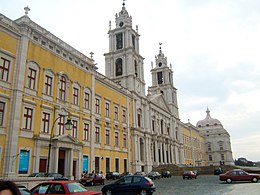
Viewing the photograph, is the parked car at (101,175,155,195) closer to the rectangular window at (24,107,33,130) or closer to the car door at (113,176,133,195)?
the car door at (113,176,133,195)

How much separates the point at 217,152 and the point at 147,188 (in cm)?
10504

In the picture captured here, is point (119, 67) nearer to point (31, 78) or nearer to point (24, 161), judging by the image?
point (31, 78)

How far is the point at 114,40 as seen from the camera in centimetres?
5594

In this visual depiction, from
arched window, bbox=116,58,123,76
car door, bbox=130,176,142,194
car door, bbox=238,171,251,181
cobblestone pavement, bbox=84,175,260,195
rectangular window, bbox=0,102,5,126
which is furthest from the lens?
arched window, bbox=116,58,123,76

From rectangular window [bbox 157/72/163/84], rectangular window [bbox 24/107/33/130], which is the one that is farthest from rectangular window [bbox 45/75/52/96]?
rectangular window [bbox 157/72/163/84]

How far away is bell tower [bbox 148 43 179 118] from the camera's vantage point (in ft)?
250

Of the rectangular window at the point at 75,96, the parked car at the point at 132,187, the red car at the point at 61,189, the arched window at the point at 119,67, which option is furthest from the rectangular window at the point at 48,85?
the arched window at the point at 119,67

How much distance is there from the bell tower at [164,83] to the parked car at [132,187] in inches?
2281

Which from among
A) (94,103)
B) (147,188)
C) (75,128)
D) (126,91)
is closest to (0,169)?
(75,128)

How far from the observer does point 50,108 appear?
28828mm

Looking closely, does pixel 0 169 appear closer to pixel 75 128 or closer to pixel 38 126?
pixel 38 126

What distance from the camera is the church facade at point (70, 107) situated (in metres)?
24.9

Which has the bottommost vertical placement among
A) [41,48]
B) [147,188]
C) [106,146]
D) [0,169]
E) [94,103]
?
[147,188]

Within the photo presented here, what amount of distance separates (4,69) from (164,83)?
56656 mm
